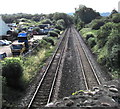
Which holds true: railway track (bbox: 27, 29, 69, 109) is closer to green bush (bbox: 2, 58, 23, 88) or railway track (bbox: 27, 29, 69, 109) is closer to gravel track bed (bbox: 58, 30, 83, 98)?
gravel track bed (bbox: 58, 30, 83, 98)

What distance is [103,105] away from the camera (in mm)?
6488

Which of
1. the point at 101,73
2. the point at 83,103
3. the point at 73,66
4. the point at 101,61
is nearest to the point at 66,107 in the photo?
the point at 83,103

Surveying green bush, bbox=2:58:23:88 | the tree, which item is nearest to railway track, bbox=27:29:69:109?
green bush, bbox=2:58:23:88

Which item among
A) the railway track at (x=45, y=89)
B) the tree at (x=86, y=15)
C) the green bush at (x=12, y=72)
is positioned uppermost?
the tree at (x=86, y=15)

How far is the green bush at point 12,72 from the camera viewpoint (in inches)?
464

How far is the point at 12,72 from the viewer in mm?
11945

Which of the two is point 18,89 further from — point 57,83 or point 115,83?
point 115,83

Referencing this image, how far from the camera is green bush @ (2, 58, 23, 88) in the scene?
11.8 metres

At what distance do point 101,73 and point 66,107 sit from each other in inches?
372

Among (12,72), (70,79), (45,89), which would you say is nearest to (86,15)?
(70,79)

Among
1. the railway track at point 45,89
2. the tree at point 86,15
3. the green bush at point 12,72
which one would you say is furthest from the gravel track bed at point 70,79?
the tree at point 86,15

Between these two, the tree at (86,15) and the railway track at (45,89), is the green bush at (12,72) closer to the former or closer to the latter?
the railway track at (45,89)

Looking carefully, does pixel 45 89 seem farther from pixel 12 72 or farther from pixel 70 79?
pixel 70 79

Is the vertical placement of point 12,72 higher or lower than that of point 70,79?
higher
